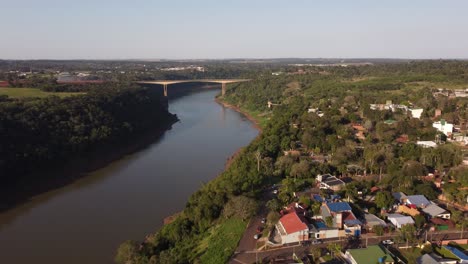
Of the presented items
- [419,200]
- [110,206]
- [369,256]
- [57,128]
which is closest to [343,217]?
[369,256]

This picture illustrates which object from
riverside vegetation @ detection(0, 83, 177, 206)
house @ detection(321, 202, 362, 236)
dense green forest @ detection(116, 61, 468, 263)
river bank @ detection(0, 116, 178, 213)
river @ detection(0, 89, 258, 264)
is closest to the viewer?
house @ detection(321, 202, 362, 236)

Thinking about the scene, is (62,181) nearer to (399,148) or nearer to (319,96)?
(399,148)

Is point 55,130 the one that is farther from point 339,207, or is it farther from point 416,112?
point 416,112

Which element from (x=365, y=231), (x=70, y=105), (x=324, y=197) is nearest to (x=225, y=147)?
(x=70, y=105)

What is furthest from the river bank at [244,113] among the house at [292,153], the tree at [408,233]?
the tree at [408,233]

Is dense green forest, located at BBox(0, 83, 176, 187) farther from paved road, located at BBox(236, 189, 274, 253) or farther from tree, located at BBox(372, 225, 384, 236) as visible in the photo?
tree, located at BBox(372, 225, 384, 236)

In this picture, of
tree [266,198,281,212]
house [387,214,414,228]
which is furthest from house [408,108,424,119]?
tree [266,198,281,212]

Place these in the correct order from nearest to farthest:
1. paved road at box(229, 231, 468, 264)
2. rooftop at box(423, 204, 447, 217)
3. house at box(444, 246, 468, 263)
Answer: house at box(444, 246, 468, 263)
paved road at box(229, 231, 468, 264)
rooftop at box(423, 204, 447, 217)
